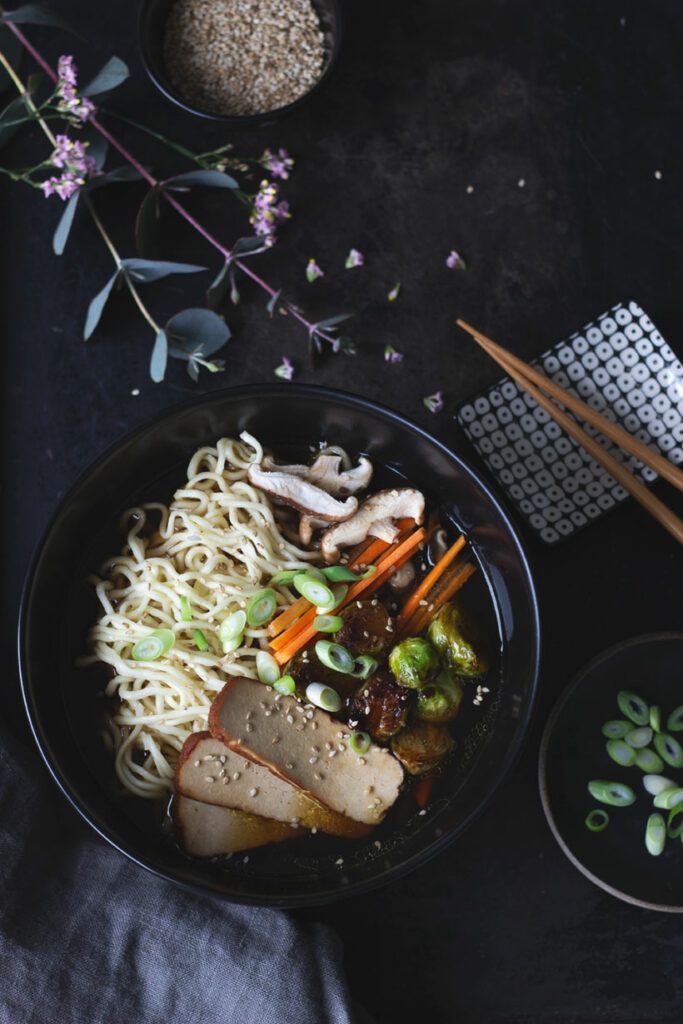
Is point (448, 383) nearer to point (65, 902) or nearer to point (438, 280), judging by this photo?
point (438, 280)

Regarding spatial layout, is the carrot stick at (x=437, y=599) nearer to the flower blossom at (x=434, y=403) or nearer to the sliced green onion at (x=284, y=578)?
the sliced green onion at (x=284, y=578)

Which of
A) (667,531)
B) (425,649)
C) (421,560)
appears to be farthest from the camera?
(667,531)

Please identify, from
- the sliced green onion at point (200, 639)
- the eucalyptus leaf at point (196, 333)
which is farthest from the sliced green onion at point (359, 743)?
the eucalyptus leaf at point (196, 333)

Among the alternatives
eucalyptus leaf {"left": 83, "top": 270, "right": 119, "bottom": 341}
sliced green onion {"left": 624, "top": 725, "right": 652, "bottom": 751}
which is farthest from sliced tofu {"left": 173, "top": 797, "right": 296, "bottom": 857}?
eucalyptus leaf {"left": 83, "top": 270, "right": 119, "bottom": 341}

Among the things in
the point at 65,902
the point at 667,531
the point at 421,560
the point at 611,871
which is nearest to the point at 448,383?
the point at 421,560

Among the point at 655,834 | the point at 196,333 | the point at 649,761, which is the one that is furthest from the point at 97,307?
the point at 655,834

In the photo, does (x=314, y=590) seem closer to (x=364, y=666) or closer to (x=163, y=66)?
(x=364, y=666)

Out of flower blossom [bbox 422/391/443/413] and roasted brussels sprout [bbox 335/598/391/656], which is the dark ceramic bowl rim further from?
flower blossom [bbox 422/391/443/413]
